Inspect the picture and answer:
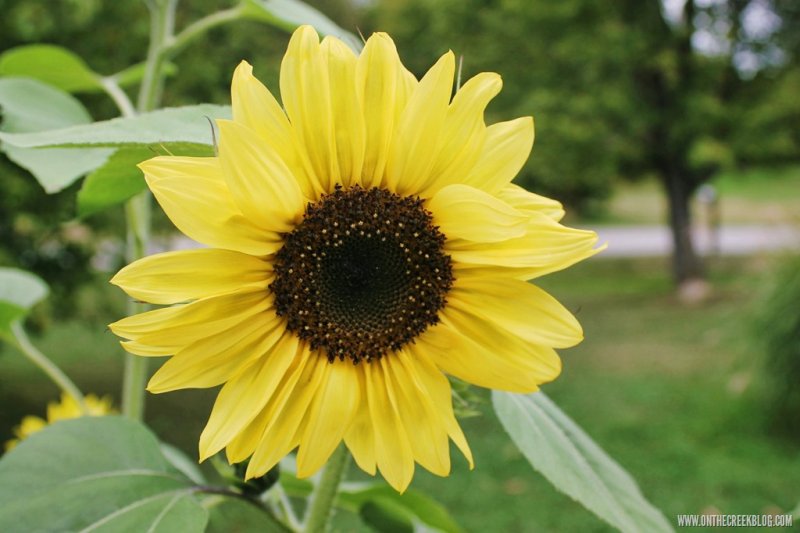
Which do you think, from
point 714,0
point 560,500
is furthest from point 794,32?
point 560,500

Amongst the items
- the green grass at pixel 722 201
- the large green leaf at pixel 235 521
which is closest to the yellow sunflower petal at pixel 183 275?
the large green leaf at pixel 235 521

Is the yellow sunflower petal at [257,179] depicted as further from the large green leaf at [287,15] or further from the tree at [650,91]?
the tree at [650,91]

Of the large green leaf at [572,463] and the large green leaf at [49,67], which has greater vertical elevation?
the large green leaf at [49,67]

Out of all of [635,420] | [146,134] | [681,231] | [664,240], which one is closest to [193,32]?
[146,134]

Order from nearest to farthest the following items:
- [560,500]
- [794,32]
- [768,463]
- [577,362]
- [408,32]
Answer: [560,500], [768,463], [577,362], [794,32], [408,32]

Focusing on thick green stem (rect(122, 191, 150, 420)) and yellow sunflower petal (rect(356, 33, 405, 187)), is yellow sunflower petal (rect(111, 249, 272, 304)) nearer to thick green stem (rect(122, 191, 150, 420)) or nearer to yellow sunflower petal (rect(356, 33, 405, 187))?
yellow sunflower petal (rect(356, 33, 405, 187))

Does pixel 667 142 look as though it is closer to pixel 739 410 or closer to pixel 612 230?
pixel 739 410
